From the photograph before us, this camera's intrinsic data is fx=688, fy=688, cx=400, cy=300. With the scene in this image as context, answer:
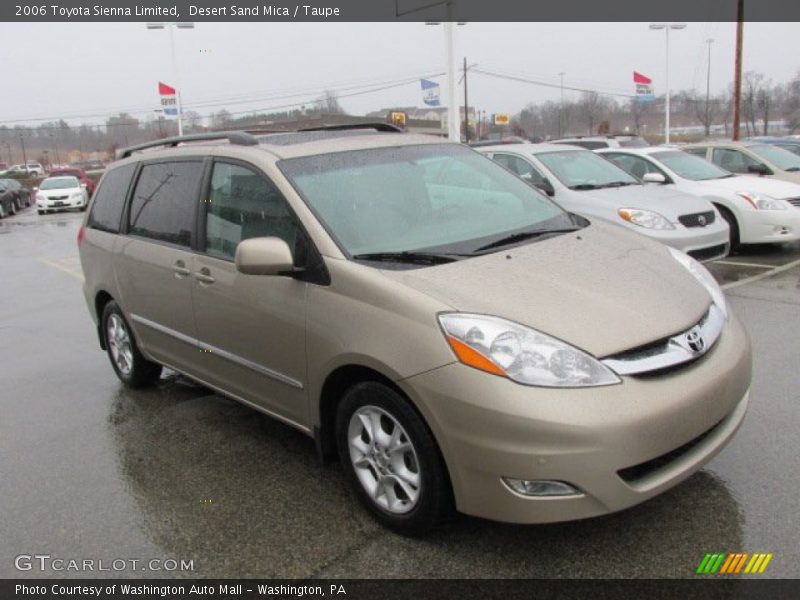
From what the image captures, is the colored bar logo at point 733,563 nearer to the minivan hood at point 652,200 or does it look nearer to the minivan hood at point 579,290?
the minivan hood at point 579,290

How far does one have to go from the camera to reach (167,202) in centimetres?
447

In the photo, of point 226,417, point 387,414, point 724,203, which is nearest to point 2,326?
point 226,417

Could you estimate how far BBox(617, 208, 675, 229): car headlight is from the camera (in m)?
7.41

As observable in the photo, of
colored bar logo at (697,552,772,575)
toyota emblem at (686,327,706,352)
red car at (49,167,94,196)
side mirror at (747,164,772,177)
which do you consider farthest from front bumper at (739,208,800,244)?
red car at (49,167,94,196)

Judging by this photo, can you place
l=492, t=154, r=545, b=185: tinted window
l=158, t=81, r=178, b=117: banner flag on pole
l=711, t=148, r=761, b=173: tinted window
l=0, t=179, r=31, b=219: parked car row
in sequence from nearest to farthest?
l=492, t=154, r=545, b=185: tinted window
l=711, t=148, r=761, b=173: tinted window
l=158, t=81, r=178, b=117: banner flag on pole
l=0, t=179, r=31, b=219: parked car row

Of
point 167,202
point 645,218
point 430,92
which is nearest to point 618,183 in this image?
point 645,218

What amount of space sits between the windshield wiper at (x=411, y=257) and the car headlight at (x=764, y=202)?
7.36 m

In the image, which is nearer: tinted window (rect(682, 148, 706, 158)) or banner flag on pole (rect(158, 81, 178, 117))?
tinted window (rect(682, 148, 706, 158))

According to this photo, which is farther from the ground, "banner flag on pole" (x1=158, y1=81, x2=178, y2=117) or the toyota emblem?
"banner flag on pole" (x1=158, y1=81, x2=178, y2=117)

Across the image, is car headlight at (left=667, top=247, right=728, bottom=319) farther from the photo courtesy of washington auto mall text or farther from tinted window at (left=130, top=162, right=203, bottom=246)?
tinted window at (left=130, top=162, right=203, bottom=246)

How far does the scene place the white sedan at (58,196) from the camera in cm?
2545

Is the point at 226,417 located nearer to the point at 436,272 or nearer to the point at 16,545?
the point at 16,545

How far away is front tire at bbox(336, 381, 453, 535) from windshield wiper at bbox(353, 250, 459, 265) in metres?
0.60

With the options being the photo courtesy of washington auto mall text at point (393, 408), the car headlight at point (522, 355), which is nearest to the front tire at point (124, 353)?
the photo courtesy of washington auto mall text at point (393, 408)
